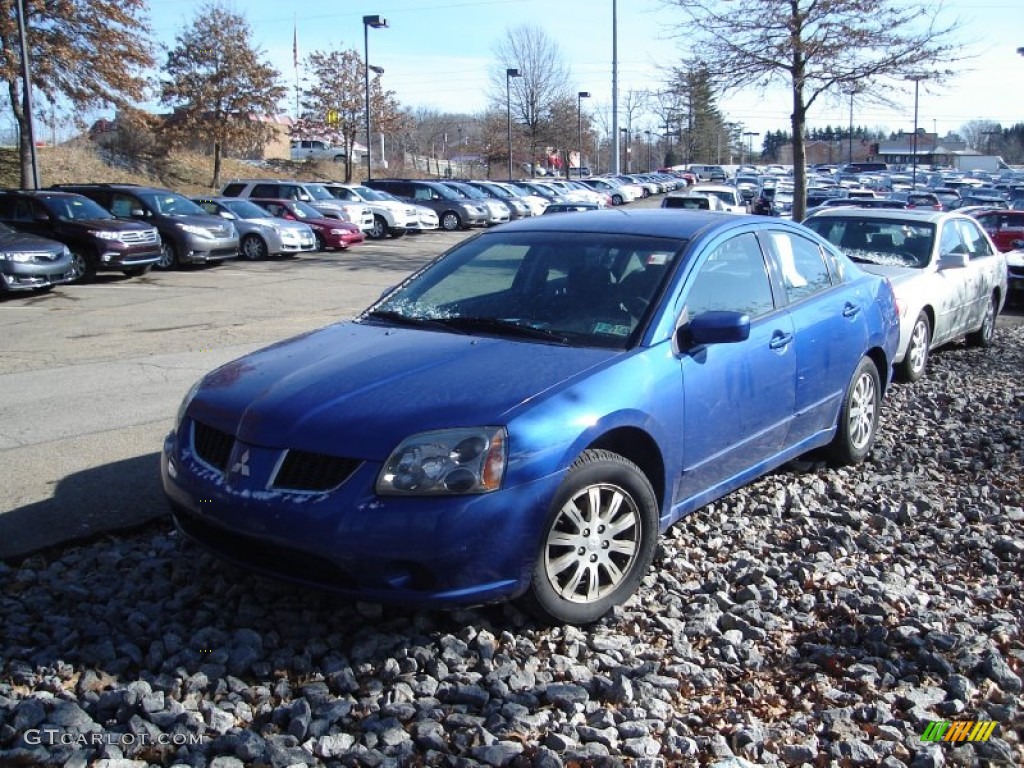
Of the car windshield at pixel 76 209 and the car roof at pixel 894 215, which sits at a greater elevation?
the car windshield at pixel 76 209

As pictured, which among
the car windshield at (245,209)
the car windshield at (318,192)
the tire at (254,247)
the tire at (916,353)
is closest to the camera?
the tire at (916,353)

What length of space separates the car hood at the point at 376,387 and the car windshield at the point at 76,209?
15.0 metres

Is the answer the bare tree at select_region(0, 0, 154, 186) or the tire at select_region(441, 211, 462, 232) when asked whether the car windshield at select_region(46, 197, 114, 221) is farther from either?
the tire at select_region(441, 211, 462, 232)

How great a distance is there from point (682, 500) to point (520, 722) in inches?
62.8

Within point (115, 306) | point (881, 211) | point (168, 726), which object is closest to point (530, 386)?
point (168, 726)

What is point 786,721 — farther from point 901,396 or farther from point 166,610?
point 901,396

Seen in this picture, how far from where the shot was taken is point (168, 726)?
3.13 m

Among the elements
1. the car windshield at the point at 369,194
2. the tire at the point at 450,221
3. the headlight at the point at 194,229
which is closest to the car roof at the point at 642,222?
the headlight at the point at 194,229

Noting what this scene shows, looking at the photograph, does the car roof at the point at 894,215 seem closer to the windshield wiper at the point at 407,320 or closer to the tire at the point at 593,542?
the windshield wiper at the point at 407,320

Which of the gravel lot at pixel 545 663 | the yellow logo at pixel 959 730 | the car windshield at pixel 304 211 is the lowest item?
the yellow logo at pixel 959 730

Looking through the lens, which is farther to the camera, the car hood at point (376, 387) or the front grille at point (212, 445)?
the front grille at point (212, 445)

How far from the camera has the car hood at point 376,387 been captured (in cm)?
361

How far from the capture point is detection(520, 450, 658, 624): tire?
3.71 m

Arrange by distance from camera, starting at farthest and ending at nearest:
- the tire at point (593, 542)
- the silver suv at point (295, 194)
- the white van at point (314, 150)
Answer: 1. the white van at point (314, 150)
2. the silver suv at point (295, 194)
3. the tire at point (593, 542)
